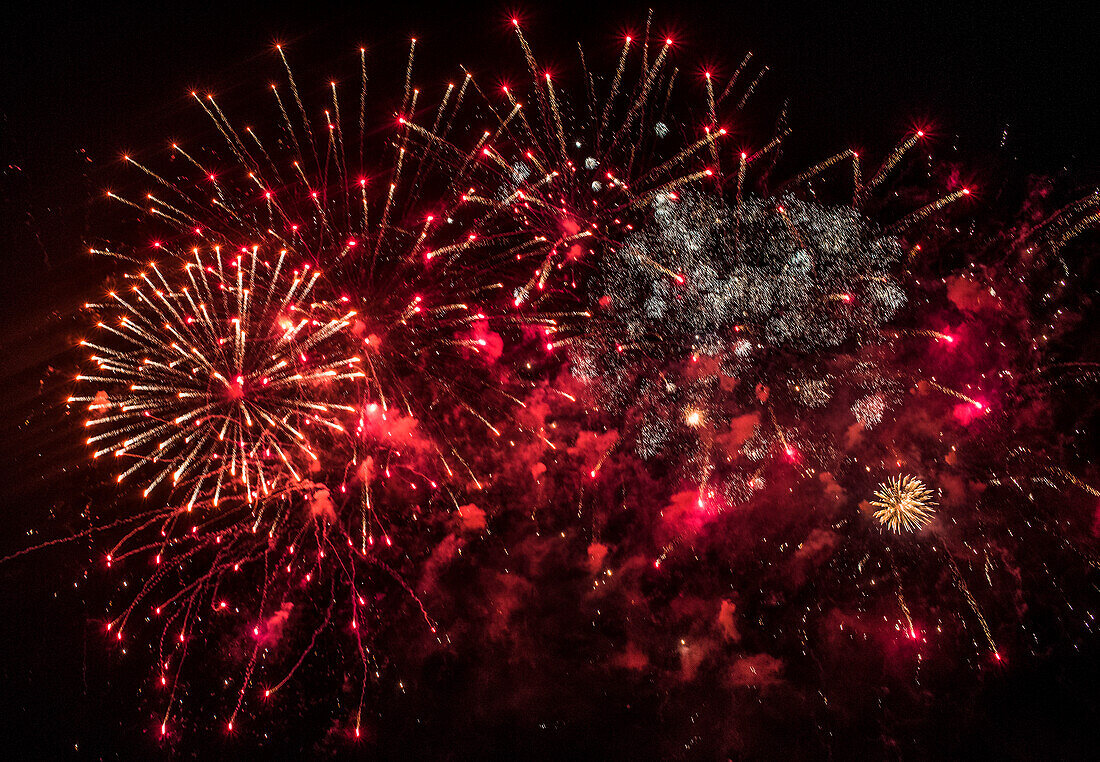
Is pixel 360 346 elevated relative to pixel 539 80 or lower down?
lower down

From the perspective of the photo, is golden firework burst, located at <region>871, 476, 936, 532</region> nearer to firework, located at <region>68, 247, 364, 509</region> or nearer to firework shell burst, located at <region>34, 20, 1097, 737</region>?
firework shell burst, located at <region>34, 20, 1097, 737</region>

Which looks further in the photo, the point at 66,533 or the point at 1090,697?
the point at 66,533

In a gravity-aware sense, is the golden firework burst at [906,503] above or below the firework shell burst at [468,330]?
below

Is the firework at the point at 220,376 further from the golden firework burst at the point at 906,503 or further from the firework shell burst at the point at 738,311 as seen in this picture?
the golden firework burst at the point at 906,503

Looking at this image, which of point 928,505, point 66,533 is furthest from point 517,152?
point 66,533

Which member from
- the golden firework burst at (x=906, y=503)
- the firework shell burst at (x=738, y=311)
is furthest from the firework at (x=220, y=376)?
the golden firework burst at (x=906, y=503)

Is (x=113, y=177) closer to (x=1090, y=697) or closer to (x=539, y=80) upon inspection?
(x=539, y=80)

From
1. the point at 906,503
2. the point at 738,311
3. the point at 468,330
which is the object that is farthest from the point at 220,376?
the point at 906,503

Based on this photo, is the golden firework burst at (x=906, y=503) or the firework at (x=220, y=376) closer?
the golden firework burst at (x=906, y=503)

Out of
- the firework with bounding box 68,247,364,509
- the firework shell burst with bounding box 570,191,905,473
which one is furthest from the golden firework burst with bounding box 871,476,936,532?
the firework with bounding box 68,247,364,509
